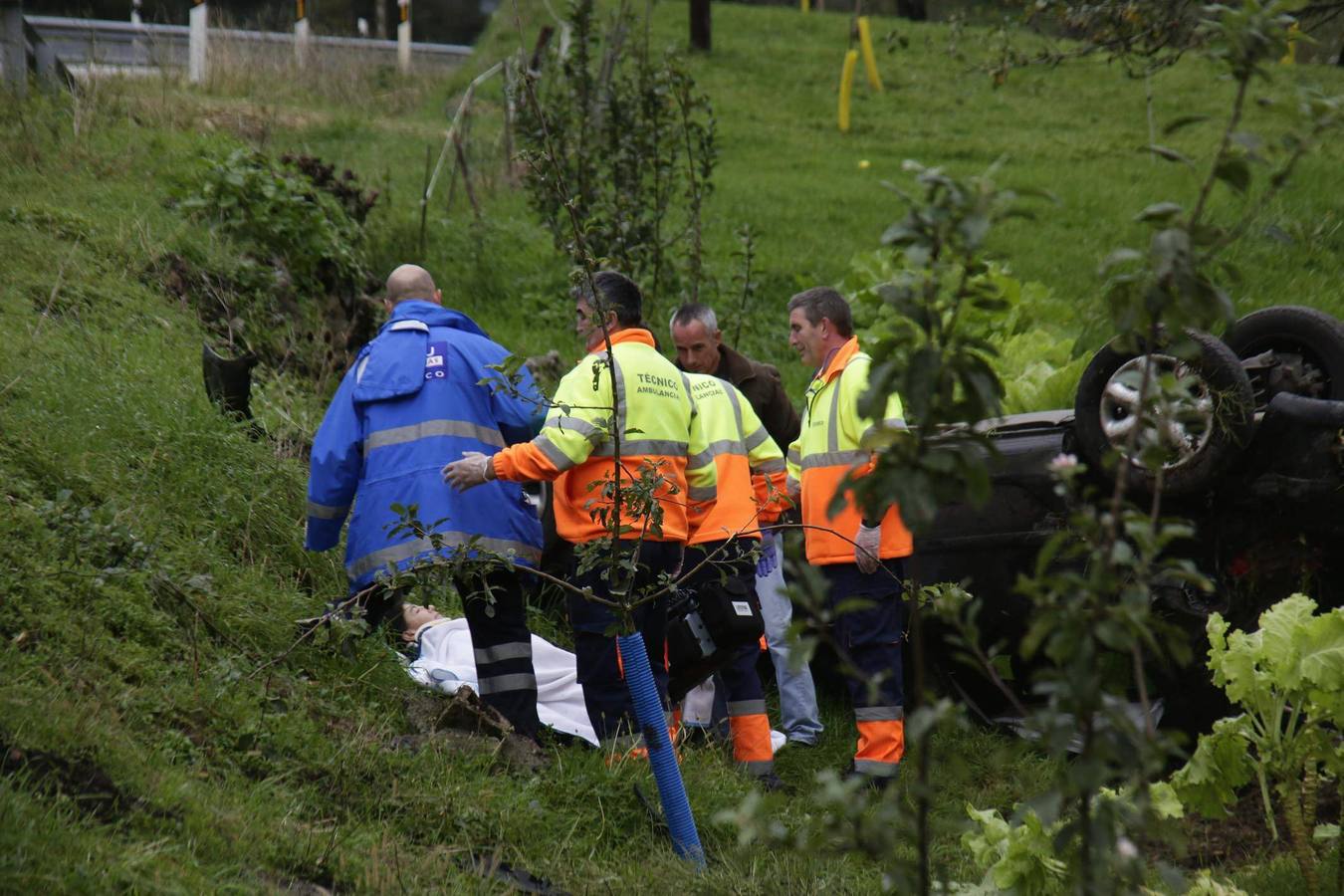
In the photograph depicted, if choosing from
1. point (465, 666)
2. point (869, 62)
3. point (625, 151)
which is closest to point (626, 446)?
point (465, 666)

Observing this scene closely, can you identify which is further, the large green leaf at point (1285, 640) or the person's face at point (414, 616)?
the person's face at point (414, 616)

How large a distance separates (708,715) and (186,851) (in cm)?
339

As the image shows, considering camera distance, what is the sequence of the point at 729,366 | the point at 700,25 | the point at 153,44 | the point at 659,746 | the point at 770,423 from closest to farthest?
the point at 659,746 → the point at 729,366 → the point at 770,423 → the point at 153,44 → the point at 700,25

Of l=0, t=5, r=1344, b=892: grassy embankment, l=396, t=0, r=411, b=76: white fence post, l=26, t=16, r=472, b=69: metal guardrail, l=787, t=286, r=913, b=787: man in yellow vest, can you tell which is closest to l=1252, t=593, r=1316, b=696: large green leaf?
l=0, t=5, r=1344, b=892: grassy embankment

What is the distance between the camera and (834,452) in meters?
6.10

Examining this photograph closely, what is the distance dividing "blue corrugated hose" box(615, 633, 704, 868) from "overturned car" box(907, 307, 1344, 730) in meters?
1.36

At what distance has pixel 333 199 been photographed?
1034cm

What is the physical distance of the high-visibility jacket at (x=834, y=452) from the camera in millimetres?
5992

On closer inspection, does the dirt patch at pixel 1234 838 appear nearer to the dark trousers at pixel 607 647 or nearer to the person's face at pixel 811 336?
the dark trousers at pixel 607 647

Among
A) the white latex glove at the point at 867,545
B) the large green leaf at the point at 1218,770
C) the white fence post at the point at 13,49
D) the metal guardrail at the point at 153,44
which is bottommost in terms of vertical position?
the large green leaf at the point at 1218,770

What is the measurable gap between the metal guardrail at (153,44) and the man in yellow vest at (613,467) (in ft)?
29.5

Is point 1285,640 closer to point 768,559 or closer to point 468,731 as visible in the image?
point 468,731

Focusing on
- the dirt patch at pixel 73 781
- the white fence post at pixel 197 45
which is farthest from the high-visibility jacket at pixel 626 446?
the white fence post at pixel 197 45

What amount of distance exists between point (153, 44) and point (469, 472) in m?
11.2
